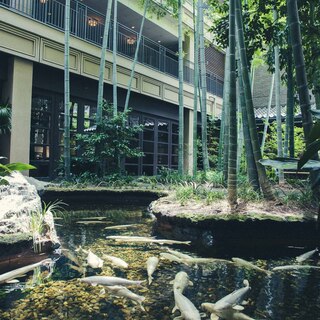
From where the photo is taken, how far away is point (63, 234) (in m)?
4.42

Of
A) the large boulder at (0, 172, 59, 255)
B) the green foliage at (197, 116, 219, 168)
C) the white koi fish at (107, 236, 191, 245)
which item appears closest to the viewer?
the large boulder at (0, 172, 59, 255)

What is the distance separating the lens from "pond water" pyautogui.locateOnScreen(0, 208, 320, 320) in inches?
81.7

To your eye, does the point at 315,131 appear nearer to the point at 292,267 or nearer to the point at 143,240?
the point at 292,267

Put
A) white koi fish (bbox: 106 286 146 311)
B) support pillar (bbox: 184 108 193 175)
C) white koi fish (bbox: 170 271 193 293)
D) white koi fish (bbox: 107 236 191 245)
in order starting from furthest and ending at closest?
support pillar (bbox: 184 108 193 175) → white koi fish (bbox: 107 236 191 245) → white koi fish (bbox: 170 271 193 293) → white koi fish (bbox: 106 286 146 311)

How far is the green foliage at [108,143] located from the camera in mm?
9906

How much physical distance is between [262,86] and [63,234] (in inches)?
776

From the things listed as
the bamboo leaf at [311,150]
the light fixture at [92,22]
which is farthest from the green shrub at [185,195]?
the light fixture at [92,22]

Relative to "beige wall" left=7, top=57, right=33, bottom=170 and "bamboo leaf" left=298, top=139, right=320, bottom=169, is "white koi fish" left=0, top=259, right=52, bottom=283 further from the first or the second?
"beige wall" left=7, top=57, right=33, bottom=170

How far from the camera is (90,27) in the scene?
12.7m

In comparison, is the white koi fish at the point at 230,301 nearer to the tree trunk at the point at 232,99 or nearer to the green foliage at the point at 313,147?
the green foliage at the point at 313,147

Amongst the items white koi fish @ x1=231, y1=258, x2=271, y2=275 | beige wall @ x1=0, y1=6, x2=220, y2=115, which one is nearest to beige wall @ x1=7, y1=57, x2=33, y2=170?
beige wall @ x1=0, y1=6, x2=220, y2=115

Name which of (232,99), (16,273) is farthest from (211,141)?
(16,273)

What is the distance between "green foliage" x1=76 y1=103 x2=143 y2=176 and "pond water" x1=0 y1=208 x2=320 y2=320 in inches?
249

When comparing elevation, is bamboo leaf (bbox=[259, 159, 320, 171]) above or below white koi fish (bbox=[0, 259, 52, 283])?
above
